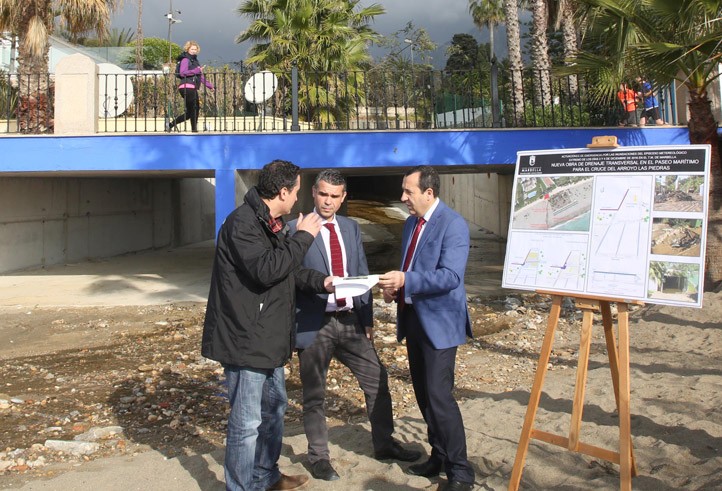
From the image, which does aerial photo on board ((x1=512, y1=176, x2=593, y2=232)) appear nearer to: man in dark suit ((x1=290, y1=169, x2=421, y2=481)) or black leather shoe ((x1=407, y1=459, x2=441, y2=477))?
man in dark suit ((x1=290, y1=169, x2=421, y2=481))

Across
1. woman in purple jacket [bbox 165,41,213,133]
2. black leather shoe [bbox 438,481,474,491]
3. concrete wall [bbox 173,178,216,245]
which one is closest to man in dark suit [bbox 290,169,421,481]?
black leather shoe [bbox 438,481,474,491]

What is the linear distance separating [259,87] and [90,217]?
8.26m

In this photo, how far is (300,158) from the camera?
1022 cm

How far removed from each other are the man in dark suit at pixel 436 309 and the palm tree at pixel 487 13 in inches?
1415

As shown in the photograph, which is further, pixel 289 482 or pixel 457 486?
pixel 289 482

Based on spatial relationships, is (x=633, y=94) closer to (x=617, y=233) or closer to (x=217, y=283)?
(x=617, y=233)

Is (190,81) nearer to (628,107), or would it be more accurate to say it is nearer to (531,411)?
(628,107)

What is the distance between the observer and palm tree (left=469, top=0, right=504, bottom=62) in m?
38.6

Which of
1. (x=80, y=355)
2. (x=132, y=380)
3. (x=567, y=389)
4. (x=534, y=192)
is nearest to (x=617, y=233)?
(x=534, y=192)

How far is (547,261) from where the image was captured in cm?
353

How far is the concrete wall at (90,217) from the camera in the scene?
13992mm

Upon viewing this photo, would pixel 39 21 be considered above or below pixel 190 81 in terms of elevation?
above

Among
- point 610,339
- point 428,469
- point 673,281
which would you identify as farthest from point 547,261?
point 428,469

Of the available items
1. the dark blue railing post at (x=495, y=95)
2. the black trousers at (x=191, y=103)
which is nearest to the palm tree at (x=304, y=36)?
the black trousers at (x=191, y=103)
